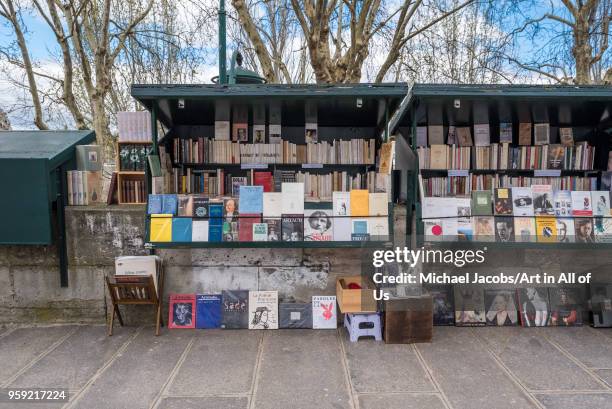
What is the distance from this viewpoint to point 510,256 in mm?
4527

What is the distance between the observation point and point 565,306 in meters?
4.31

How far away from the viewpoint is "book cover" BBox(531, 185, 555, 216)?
4176mm

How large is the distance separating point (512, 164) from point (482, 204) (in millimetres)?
1383

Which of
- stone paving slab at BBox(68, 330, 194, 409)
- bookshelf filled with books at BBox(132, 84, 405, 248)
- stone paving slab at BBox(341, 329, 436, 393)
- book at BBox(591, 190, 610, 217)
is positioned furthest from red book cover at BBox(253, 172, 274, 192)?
book at BBox(591, 190, 610, 217)

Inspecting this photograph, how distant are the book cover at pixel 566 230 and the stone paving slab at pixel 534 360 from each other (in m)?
1.03

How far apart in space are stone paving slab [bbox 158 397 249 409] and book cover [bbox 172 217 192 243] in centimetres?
160

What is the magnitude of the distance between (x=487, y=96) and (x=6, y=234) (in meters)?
5.20

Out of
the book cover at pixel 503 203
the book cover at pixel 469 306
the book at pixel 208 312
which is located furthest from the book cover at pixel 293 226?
the book cover at pixel 503 203

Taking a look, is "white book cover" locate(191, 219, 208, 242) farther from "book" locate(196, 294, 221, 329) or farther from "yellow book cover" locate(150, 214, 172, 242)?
"book" locate(196, 294, 221, 329)

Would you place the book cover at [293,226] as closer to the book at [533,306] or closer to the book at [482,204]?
the book at [482,204]

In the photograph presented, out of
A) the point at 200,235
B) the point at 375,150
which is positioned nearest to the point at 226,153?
the point at 200,235

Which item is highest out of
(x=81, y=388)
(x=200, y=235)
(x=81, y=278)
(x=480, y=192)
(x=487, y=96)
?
(x=487, y=96)

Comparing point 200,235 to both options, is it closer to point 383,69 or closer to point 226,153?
point 226,153

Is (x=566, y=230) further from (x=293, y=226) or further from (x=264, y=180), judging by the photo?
(x=264, y=180)
